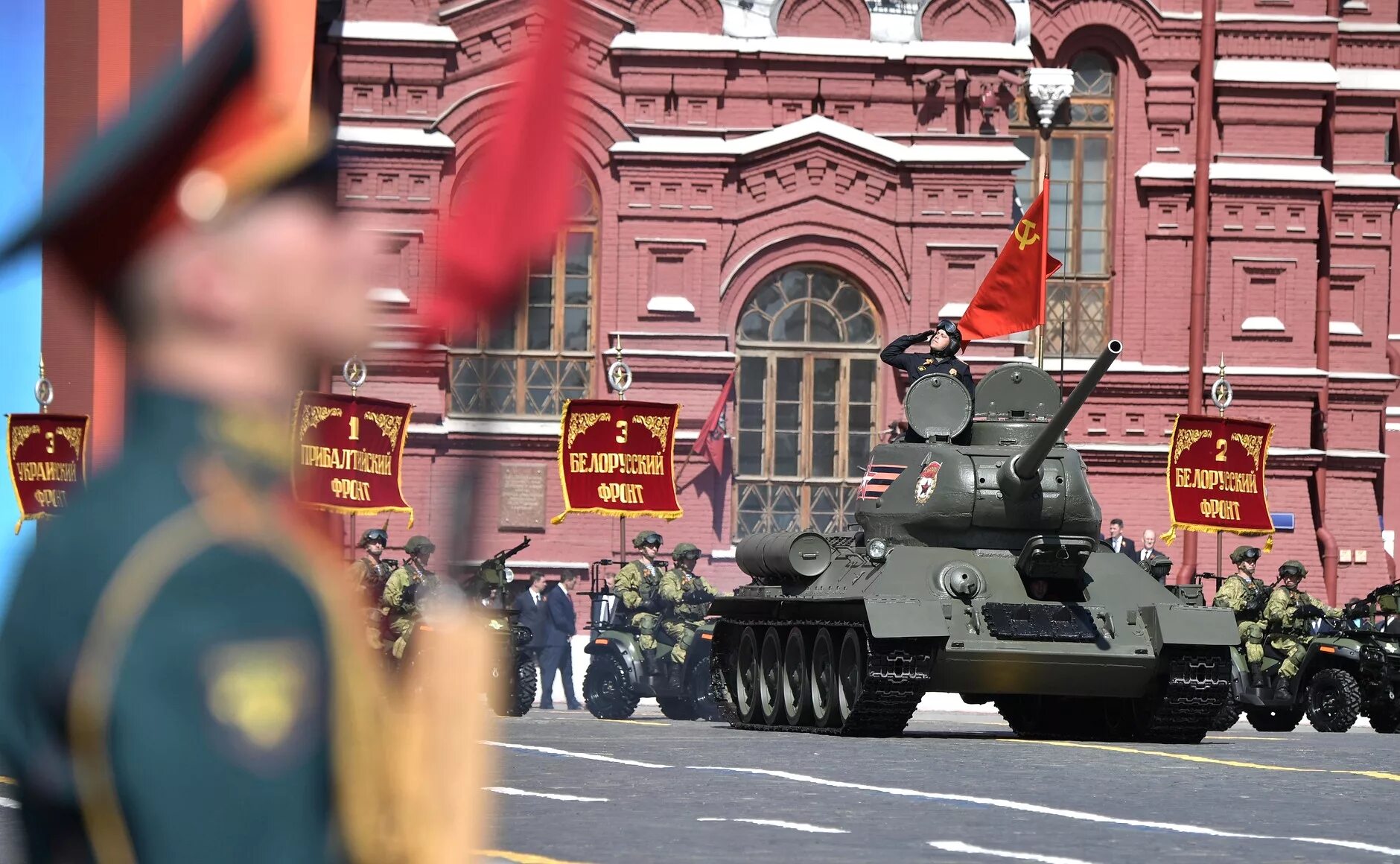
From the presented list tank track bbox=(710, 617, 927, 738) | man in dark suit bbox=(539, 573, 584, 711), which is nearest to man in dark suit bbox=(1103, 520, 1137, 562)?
man in dark suit bbox=(539, 573, 584, 711)

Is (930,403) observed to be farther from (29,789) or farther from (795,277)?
(29,789)

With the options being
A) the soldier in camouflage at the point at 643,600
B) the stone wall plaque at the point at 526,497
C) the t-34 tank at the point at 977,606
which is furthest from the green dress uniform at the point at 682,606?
the stone wall plaque at the point at 526,497

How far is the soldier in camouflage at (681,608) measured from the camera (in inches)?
909

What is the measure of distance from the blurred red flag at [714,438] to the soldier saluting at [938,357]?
8788 millimetres

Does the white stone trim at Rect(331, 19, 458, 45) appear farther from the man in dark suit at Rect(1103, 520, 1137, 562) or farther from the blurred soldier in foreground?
the blurred soldier in foreground

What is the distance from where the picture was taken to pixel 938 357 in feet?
65.6

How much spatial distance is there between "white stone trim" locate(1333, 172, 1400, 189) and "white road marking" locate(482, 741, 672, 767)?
1803 centimetres

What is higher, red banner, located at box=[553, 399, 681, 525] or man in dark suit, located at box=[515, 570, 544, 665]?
red banner, located at box=[553, 399, 681, 525]

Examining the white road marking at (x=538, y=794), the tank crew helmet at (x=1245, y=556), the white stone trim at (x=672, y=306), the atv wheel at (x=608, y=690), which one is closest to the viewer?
the white road marking at (x=538, y=794)

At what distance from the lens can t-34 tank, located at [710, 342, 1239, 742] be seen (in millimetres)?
17891

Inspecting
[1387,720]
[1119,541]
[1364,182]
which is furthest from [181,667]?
[1364,182]

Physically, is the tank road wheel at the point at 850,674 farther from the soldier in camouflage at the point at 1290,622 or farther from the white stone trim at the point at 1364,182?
the white stone trim at the point at 1364,182

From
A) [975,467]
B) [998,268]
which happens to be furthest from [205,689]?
[998,268]

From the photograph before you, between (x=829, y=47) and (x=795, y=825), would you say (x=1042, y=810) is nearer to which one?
(x=795, y=825)
